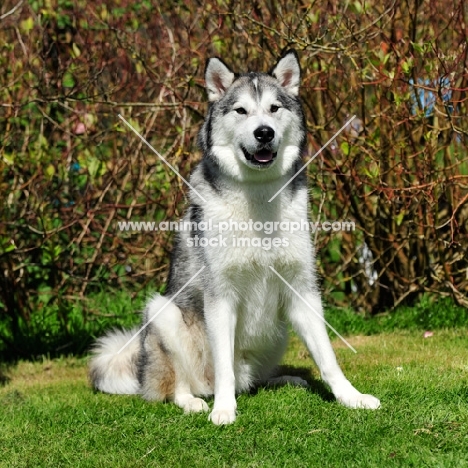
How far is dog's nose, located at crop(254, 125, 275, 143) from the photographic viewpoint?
386 cm

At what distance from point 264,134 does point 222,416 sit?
1.49m

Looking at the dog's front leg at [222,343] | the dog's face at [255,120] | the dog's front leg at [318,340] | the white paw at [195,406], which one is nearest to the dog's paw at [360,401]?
the dog's front leg at [318,340]

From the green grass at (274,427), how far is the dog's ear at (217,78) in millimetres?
1779

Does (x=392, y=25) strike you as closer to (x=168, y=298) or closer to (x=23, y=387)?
(x=168, y=298)

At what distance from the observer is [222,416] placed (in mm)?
3758

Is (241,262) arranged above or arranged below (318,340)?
above

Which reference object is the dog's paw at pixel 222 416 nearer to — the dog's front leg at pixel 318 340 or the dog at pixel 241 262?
the dog at pixel 241 262

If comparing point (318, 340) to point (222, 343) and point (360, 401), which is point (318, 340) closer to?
point (360, 401)

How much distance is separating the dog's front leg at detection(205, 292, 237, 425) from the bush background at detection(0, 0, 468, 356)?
1663 millimetres

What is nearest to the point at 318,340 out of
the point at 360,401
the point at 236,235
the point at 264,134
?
the point at 360,401

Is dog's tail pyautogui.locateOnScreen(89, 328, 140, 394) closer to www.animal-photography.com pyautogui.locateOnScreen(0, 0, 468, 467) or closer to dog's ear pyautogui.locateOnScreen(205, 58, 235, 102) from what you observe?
www.animal-photography.com pyautogui.locateOnScreen(0, 0, 468, 467)

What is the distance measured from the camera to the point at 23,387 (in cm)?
508

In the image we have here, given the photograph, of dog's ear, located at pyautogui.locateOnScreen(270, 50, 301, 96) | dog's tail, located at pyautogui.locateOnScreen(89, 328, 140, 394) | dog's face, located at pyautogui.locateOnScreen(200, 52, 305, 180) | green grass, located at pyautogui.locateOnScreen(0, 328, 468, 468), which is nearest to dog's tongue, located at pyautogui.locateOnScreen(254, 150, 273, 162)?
dog's face, located at pyautogui.locateOnScreen(200, 52, 305, 180)

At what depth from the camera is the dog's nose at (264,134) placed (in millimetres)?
3857
